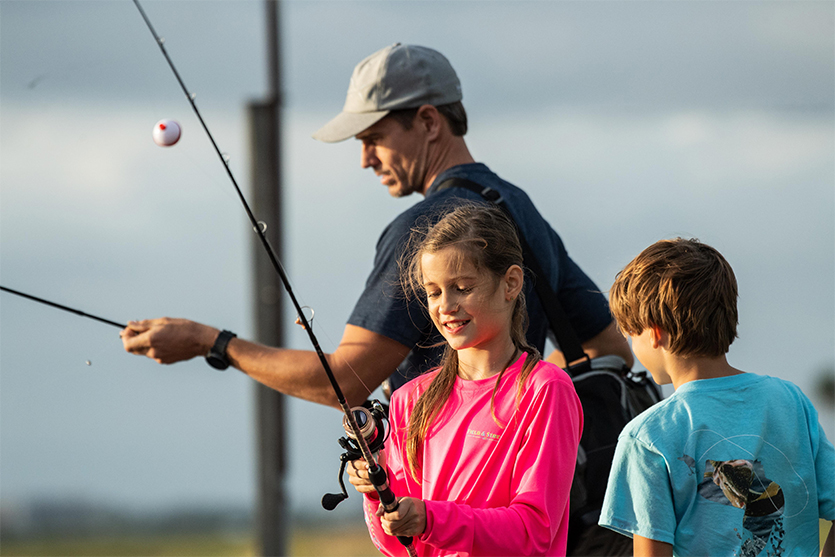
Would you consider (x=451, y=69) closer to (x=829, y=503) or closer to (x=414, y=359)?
(x=414, y=359)

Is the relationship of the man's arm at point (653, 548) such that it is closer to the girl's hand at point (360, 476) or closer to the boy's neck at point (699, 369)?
the boy's neck at point (699, 369)

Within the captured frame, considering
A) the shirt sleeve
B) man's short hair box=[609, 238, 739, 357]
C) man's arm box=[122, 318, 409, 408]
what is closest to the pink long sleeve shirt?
the shirt sleeve

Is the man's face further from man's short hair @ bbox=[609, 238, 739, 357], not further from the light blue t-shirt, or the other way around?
the light blue t-shirt

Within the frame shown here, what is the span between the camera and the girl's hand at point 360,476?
1616 mm

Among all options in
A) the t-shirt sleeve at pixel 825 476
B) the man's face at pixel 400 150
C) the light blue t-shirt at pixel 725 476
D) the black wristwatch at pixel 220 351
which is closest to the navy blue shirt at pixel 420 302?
the man's face at pixel 400 150

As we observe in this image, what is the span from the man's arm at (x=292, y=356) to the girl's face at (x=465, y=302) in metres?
0.35

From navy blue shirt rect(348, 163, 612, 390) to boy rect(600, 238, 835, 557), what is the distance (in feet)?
1.94

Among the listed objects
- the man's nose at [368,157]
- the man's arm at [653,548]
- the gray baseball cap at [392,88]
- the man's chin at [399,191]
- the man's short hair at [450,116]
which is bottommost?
the man's arm at [653,548]

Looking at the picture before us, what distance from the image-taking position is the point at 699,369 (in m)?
1.64

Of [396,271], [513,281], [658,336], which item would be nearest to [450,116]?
[396,271]

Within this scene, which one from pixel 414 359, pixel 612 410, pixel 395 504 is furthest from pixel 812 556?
pixel 414 359

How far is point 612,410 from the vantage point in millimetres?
2131

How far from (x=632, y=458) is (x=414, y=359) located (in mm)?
764

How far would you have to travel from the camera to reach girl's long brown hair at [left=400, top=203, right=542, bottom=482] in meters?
1.82
